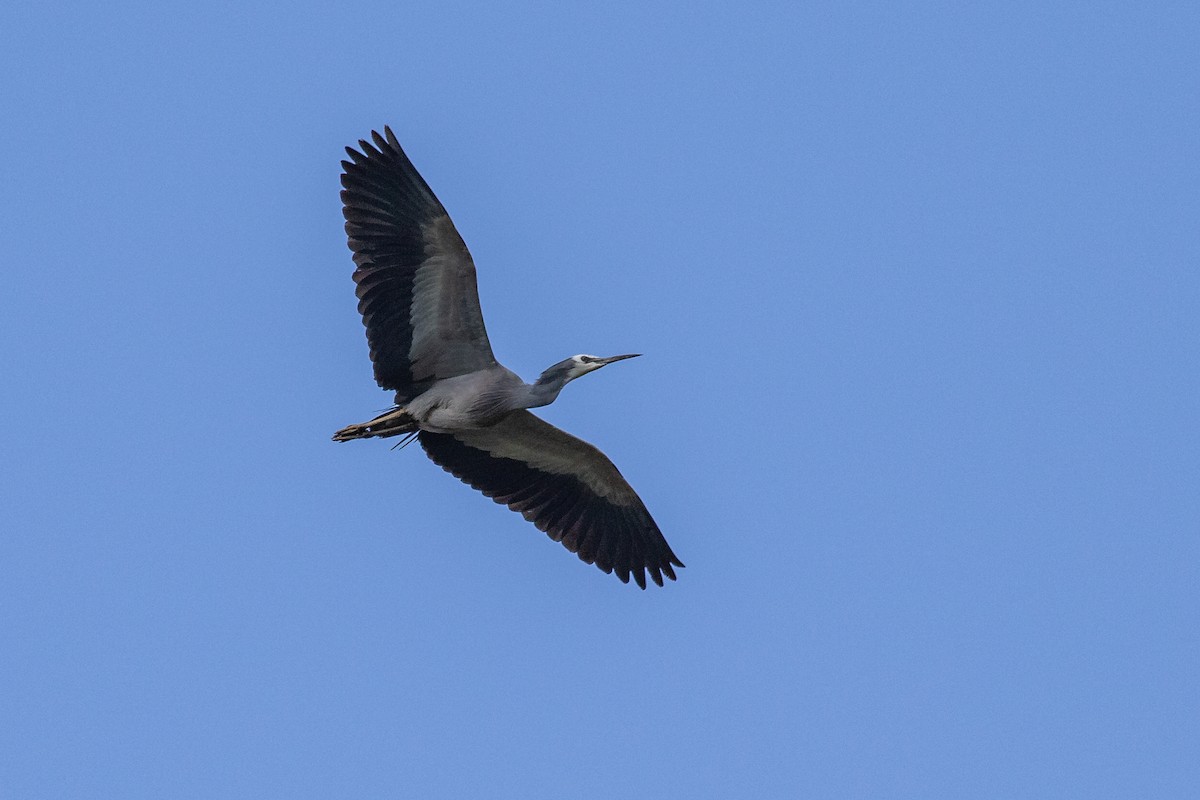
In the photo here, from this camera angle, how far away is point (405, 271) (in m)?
19.3

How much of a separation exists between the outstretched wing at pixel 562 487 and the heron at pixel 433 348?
0.02 m

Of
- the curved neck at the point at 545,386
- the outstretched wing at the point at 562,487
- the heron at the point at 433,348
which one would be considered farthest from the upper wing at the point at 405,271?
the outstretched wing at the point at 562,487

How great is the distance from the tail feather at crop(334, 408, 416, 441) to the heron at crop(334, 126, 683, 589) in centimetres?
1

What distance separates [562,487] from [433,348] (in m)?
2.72

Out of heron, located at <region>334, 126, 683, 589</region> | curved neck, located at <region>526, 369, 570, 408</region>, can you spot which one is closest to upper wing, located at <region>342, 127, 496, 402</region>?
heron, located at <region>334, 126, 683, 589</region>

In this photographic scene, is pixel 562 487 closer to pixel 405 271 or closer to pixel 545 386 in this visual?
pixel 545 386

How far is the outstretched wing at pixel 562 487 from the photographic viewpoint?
68.1 feet

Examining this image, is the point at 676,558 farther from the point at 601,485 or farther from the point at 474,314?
the point at 474,314

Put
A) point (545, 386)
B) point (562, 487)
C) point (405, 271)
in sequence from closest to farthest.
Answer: point (405, 271), point (545, 386), point (562, 487)

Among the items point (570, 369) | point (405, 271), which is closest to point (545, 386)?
point (570, 369)

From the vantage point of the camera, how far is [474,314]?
63.8ft

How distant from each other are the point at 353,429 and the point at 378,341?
0.99 m

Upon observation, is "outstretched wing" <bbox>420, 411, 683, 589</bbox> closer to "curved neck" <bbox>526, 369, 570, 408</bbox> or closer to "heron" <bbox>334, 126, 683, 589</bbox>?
"heron" <bbox>334, 126, 683, 589</bbox>

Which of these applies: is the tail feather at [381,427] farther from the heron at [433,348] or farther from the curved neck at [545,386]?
the curved neck at [545,386]
